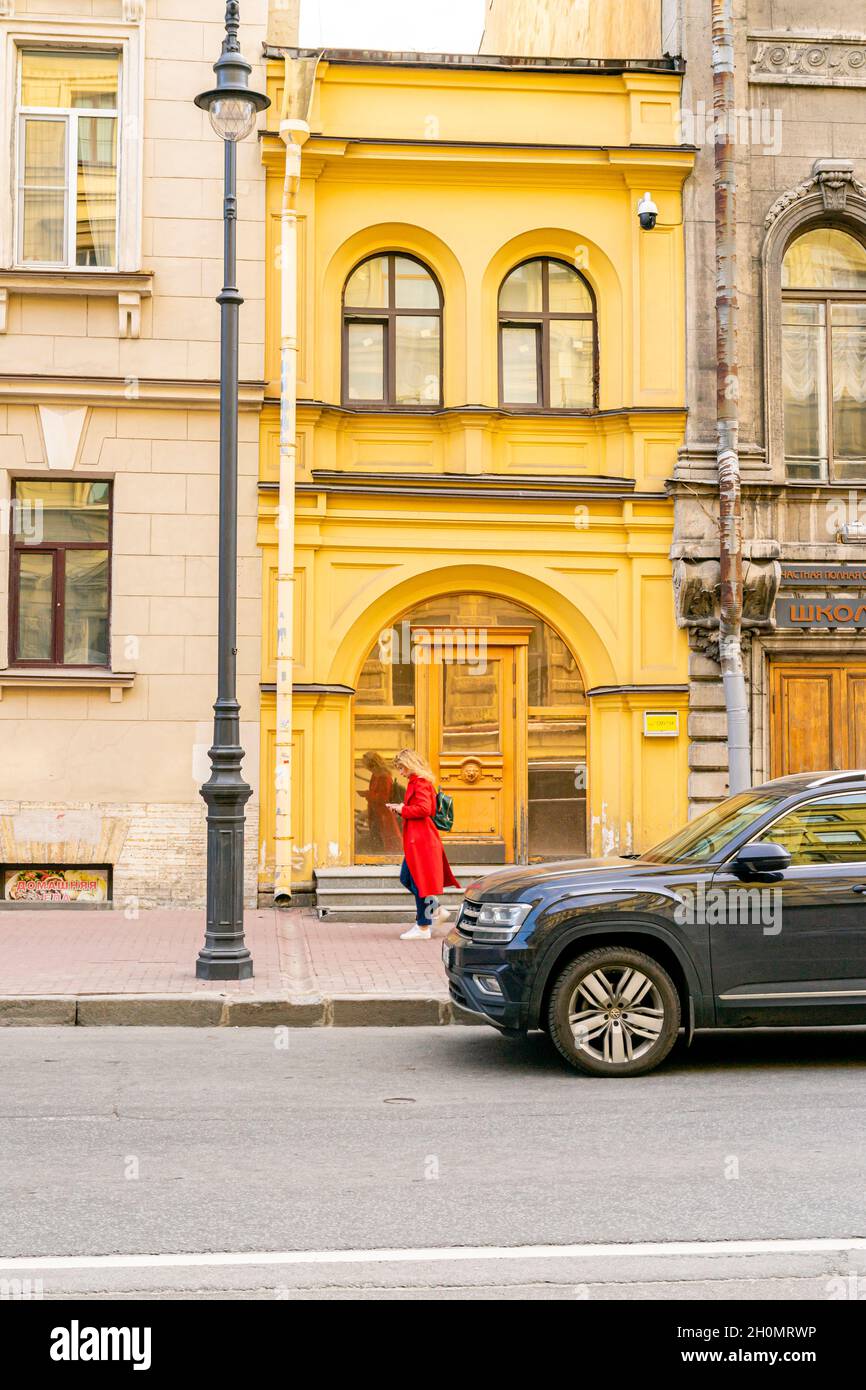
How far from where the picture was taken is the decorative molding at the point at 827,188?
16.3 meters

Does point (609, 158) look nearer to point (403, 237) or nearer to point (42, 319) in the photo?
point (403, 237)

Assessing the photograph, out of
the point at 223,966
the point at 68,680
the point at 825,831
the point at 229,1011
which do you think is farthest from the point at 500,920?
the point at 68,680

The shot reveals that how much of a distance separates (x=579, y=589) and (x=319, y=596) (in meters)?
2.79

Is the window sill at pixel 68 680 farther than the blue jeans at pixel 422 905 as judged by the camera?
Yes

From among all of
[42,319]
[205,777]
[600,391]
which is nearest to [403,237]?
[600,391]

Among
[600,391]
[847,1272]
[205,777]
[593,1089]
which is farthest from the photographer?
[600,391]

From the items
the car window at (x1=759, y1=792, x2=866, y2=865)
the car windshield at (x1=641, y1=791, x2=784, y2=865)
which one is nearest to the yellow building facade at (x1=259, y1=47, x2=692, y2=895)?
the car windshield at (x1=641, y1=791, x2=784, y2=865)

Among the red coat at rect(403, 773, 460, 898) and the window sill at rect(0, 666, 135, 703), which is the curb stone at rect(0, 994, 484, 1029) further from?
the window sill at rect(0, 666, 135, 703)

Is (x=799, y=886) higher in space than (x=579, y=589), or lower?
lower

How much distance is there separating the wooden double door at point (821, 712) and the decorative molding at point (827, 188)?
487cm

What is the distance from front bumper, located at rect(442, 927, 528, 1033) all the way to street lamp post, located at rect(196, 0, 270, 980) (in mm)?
2826

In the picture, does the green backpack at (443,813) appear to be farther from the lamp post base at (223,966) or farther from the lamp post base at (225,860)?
the lamp post base at (223,966)

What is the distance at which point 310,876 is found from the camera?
15609 millimetres

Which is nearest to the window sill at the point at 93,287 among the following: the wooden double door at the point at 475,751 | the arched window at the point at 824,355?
the wooden double door at the point at 475,751
